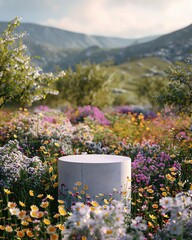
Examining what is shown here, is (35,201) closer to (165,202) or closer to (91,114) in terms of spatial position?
(165,202)

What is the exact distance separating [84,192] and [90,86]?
1823 centimetres

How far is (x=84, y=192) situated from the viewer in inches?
207

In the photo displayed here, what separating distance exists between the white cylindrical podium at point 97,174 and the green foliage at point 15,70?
123 inches

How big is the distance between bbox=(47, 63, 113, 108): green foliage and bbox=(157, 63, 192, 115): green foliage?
556 inches

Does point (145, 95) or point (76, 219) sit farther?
point (145, 95)

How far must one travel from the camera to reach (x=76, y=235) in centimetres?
359

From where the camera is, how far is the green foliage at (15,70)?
8000 mm

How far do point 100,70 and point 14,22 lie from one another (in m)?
15.9

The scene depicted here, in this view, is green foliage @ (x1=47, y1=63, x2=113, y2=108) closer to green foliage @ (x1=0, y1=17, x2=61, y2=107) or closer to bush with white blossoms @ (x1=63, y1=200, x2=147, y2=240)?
green foliage @ (x1=0, y1=17, x2=61, y2=107)

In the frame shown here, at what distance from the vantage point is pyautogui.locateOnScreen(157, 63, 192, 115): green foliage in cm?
821

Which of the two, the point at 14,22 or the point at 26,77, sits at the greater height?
the point at 14,22

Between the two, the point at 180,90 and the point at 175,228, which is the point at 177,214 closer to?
the point at 175,228

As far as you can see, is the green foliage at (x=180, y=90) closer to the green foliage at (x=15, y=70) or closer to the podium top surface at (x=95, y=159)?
the green foliage at (x=15, y=70)

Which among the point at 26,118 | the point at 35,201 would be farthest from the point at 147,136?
the point at 35,201
